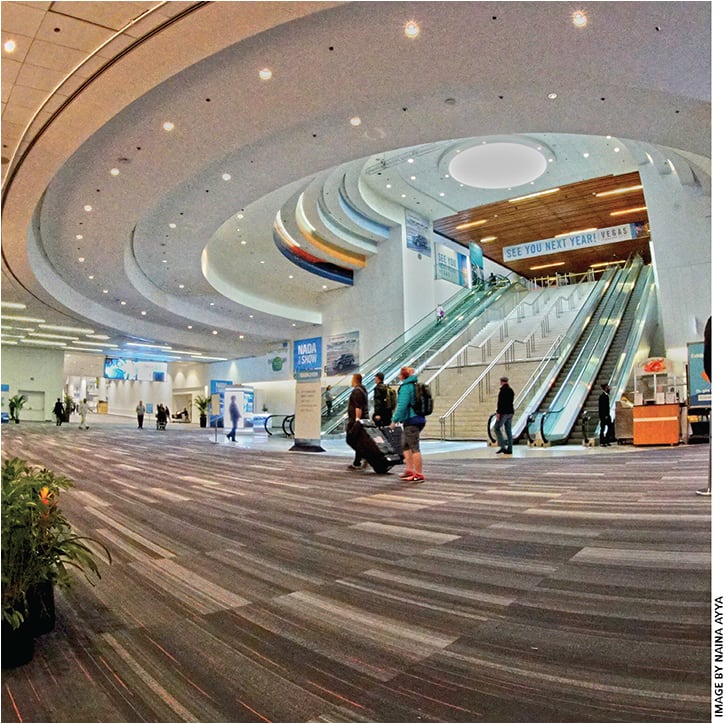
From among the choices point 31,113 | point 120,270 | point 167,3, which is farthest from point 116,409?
point 167,3

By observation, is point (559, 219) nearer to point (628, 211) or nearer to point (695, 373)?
point (628, 211)

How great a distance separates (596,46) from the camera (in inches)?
260

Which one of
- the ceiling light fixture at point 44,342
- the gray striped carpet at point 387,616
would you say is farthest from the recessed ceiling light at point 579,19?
the ceiling light fixture at point 44,342

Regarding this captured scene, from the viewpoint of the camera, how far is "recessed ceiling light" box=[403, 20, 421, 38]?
20.3ft

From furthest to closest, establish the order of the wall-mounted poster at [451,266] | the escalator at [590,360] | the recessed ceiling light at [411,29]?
the wall-mounted poster at [451,266] → the escalator at [590,360] → the recessed ceiling light at [411,29]

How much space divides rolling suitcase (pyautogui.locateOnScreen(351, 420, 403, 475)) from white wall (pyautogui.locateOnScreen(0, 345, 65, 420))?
2937cm

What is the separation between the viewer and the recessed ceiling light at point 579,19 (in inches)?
237

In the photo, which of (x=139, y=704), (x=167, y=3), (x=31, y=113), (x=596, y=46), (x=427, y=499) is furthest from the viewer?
(x=31, y=113)

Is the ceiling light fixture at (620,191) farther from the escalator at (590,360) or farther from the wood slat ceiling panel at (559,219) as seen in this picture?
the escalator at (590,360)

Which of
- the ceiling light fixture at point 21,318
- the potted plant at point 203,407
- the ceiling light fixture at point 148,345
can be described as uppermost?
the ceiling light fixture at point 21,318

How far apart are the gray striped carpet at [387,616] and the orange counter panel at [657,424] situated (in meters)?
6.55

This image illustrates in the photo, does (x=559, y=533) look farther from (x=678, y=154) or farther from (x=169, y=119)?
(x=678, y=154)

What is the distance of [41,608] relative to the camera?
1997mm

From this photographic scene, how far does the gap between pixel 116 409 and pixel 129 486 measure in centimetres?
4344
